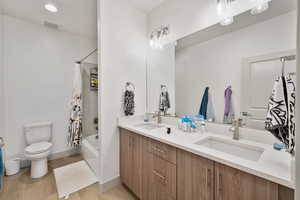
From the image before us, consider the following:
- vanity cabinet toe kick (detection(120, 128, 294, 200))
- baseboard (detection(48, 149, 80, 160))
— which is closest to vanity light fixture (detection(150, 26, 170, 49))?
vanity cabinet toe kick (detection(120, 128, 294, 200))

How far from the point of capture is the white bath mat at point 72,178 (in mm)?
1768

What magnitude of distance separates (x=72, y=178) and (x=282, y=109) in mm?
2622

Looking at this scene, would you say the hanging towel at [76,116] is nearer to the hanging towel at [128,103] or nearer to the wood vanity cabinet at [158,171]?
the hanging towel at [128,103]

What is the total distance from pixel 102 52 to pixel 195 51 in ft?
4.04

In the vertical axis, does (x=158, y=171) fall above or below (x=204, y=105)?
below

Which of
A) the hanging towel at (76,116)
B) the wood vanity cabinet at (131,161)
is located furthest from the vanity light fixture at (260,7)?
the hanging towel at (76,116)

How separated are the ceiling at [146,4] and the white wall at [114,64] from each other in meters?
0.08

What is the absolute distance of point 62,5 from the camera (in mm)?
1976

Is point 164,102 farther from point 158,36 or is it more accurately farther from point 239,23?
point 239,23

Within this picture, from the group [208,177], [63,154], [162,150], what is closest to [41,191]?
[63,154]

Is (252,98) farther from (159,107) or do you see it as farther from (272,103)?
(159,107)

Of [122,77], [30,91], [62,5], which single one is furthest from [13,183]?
[62,5]

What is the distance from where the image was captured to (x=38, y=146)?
213 cm

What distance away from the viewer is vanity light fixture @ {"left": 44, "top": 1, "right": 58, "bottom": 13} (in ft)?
6.31
